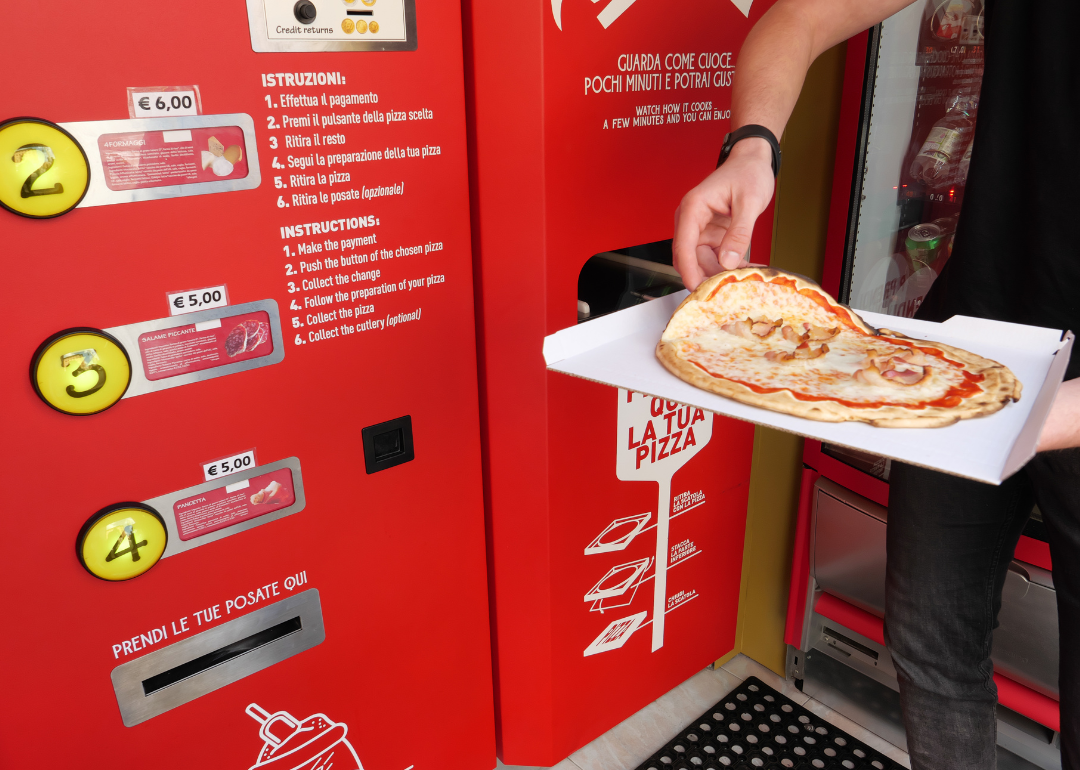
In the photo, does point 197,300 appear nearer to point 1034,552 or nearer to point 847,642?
point 1034,552

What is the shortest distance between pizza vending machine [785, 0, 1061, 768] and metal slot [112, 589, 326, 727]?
1328mm

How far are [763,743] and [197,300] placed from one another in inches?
69.2

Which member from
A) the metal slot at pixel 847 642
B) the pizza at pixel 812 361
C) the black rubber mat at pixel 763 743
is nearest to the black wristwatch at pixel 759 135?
the pizza at pixel 812 361

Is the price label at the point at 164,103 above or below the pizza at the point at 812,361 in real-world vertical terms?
above

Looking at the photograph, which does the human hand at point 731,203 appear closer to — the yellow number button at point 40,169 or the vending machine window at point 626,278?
the vending machine window at point 626,278

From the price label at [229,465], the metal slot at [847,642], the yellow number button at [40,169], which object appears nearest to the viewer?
→ the yellow number button at [40,169]

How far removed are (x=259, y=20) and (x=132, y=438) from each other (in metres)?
0.65

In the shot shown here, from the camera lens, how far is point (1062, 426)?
1017 millimetres

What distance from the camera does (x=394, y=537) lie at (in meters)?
1.54

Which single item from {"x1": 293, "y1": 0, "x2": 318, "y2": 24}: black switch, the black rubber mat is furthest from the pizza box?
the black rubber mat

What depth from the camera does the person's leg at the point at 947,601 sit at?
1419mm

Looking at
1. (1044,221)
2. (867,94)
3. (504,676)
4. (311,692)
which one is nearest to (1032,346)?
(1044,221)

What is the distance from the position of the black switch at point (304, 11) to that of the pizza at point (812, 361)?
782 millimetres

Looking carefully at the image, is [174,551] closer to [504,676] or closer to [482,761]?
[504,676]
